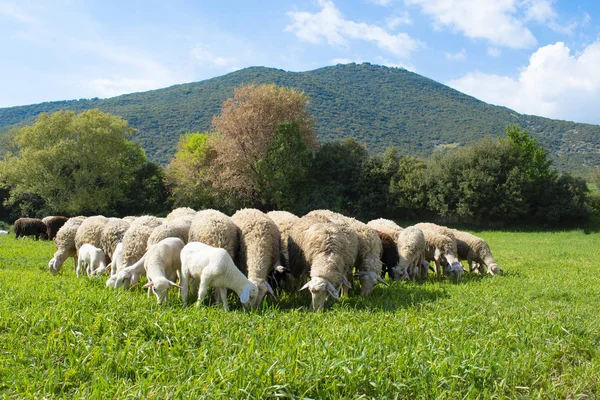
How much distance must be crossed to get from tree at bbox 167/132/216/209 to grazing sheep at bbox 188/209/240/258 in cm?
2367

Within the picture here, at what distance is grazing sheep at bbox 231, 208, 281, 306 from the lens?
663 centimetres

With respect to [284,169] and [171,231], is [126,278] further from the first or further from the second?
[284,169]

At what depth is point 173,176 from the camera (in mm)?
32875

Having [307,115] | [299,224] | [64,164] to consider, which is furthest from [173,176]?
[299,224]

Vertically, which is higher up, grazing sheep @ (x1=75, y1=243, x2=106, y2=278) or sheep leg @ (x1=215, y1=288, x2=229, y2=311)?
sheep leg @ (x1=215, y1=288, x2=229, y2=311)

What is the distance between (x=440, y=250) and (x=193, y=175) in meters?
24.8

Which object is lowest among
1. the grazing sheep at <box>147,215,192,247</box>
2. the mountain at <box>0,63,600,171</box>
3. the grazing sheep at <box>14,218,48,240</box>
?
the grazing sheep at <box>14,218,48,240</box>

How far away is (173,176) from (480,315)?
30.1m

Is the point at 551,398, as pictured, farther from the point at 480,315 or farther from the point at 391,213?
the point at 391,213

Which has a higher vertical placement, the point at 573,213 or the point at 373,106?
the point at 373,106

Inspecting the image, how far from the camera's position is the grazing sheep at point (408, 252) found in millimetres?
9414

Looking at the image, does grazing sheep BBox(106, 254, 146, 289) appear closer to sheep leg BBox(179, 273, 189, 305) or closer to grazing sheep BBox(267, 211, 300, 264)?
sheep leg BBox(179, 273, 189, 305)

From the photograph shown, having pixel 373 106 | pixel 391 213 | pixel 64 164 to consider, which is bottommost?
pixel 391 213

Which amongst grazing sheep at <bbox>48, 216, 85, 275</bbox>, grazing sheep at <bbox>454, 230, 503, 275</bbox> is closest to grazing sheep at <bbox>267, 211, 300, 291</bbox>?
grazing sheep at <bbox>48, 216, 85, 275</bbox>
